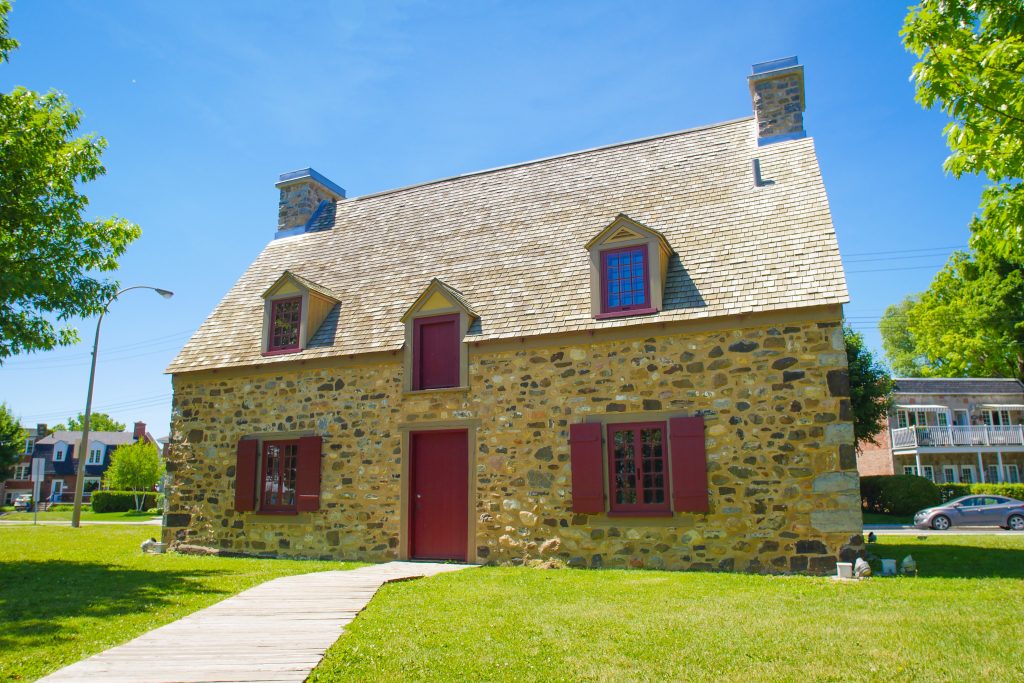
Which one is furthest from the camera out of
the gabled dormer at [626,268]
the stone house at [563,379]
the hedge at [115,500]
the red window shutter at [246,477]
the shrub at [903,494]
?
the hedge at [115,500]

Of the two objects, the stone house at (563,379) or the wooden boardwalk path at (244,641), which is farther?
the stone house at (563,379)

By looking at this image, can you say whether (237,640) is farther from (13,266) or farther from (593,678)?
(13,266)

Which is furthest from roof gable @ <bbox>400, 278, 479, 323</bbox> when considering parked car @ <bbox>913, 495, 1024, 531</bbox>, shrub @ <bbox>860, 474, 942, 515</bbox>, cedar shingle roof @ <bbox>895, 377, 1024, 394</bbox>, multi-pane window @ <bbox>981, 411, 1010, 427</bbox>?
multi-pane window @ <bbox>981, 411, 1010, 427</bbox>

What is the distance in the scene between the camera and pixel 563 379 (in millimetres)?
11523

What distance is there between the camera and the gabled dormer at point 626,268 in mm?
11352

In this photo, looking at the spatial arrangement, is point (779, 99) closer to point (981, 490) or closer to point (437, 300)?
point (437, 300)

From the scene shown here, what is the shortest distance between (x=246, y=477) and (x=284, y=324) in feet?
10.6

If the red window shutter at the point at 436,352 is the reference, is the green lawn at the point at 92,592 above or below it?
below

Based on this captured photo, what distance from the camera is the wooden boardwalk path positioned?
5125 millimetres

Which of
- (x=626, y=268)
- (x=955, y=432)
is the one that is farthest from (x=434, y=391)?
(x=955, y=432)

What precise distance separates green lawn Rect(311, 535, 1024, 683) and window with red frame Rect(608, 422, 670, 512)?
165 centimetres

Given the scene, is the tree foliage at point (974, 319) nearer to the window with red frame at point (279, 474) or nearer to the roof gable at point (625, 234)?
the roof gable at point (625, 234)

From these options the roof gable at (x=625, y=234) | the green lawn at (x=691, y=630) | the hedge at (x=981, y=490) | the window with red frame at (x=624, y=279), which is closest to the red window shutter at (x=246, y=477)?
the green lawn at (x=691, y=630)

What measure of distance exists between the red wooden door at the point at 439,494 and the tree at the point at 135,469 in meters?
33.5
